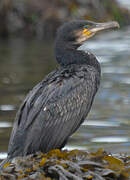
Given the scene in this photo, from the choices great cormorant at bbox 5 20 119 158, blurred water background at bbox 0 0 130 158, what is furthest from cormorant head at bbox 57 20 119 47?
blurred water background at bbox 0 0 130 158

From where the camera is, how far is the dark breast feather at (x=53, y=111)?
26.1ft

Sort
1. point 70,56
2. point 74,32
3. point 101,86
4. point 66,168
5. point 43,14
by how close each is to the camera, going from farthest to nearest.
Answer: point 43,14 < point 101,86 < point 74,32 < point 70,56 < point 66,168

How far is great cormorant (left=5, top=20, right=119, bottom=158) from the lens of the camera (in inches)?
314

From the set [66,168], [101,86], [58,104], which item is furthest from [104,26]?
[101,86]

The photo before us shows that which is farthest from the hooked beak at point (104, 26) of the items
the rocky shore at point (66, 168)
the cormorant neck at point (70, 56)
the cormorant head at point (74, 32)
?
the rocky shore at point (66, 168)

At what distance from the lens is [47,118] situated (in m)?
8.04

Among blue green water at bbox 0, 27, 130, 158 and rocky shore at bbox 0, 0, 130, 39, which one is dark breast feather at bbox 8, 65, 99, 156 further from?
rocky shore at bbox 0, 0, 130, 39

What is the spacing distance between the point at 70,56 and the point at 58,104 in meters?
0.99

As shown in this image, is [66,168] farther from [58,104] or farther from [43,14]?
[43,14]

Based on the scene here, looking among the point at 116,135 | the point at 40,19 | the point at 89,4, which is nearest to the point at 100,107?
the point at 116,135

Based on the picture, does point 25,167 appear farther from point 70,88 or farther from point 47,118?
point 70,88

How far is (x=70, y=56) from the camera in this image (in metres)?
8.88

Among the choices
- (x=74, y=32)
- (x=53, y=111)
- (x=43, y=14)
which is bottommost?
(x=53, y=111)

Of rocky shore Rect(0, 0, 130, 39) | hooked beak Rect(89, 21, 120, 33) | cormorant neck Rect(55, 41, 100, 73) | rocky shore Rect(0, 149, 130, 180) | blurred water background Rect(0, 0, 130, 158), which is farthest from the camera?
rocky shore Rect(0, 0, 130, 39)
